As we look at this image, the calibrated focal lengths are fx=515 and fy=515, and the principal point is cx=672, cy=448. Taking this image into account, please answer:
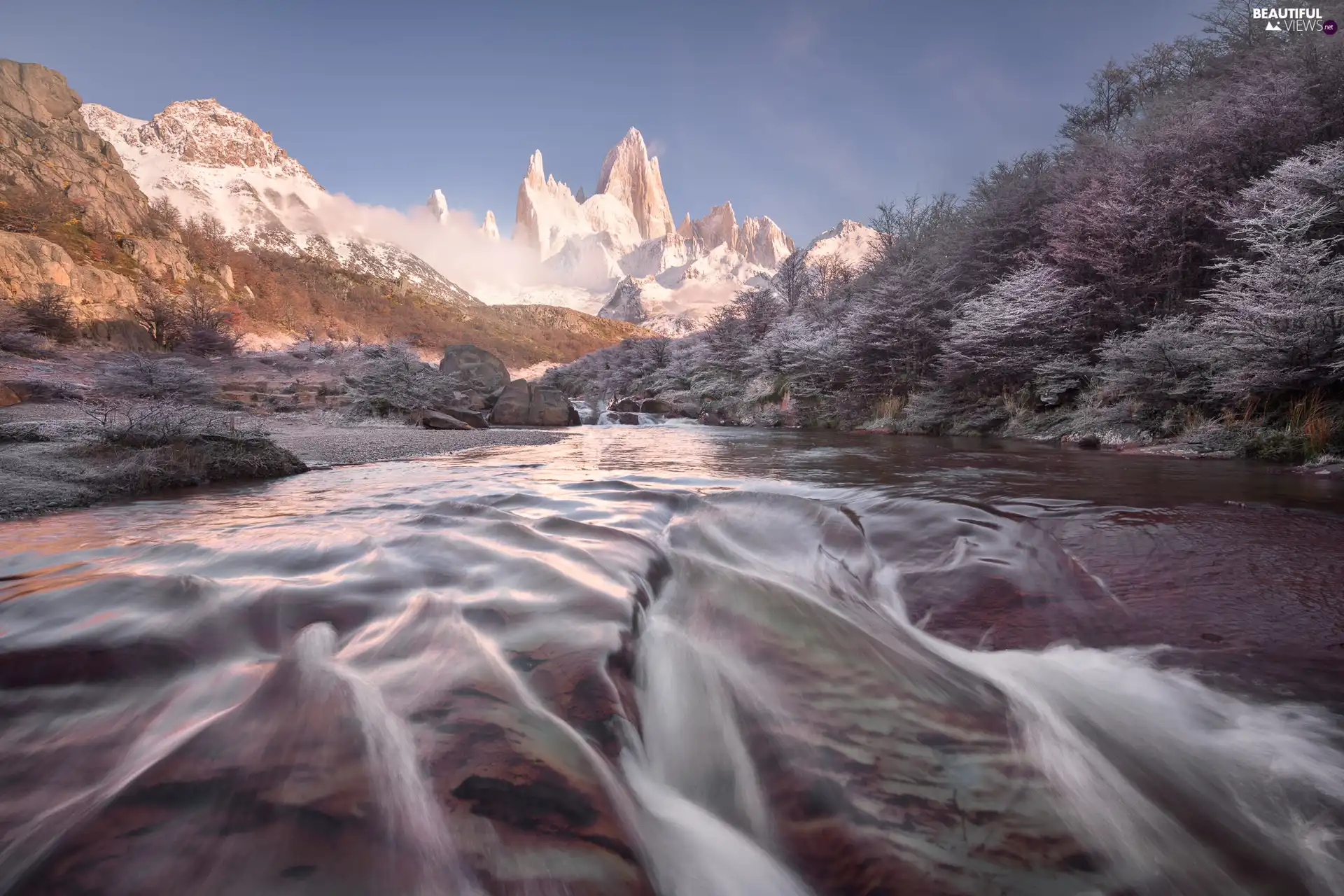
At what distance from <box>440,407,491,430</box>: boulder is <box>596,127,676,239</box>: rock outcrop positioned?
393 feet

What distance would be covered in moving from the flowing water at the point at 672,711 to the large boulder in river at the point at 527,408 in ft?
51.4

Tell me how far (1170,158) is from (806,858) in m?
14.8

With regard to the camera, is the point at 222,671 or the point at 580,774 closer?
the point at 580,774

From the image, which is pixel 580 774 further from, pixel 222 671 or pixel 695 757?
pixel 222 671

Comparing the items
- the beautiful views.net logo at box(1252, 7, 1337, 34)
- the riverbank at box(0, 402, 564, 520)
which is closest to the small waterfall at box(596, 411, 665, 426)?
the riverbank at box(0, 402, 564, 520)

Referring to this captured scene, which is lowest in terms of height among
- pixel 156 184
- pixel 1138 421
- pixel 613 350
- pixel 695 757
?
pixel 695 757

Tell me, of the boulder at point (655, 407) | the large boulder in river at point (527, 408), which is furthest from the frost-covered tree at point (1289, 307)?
the boulder at point (655, 407)

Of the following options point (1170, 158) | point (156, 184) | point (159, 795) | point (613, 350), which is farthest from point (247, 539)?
point (156, 184)

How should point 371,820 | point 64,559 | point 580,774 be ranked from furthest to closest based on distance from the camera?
point 64,559, point 580,774, point 371,820

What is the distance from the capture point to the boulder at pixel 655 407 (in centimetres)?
2372

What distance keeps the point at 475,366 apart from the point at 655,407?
8.36 meters

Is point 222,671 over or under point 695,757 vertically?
over

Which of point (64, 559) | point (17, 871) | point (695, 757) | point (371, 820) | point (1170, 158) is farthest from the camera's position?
point (1170, 158)

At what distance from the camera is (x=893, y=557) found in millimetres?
2627
